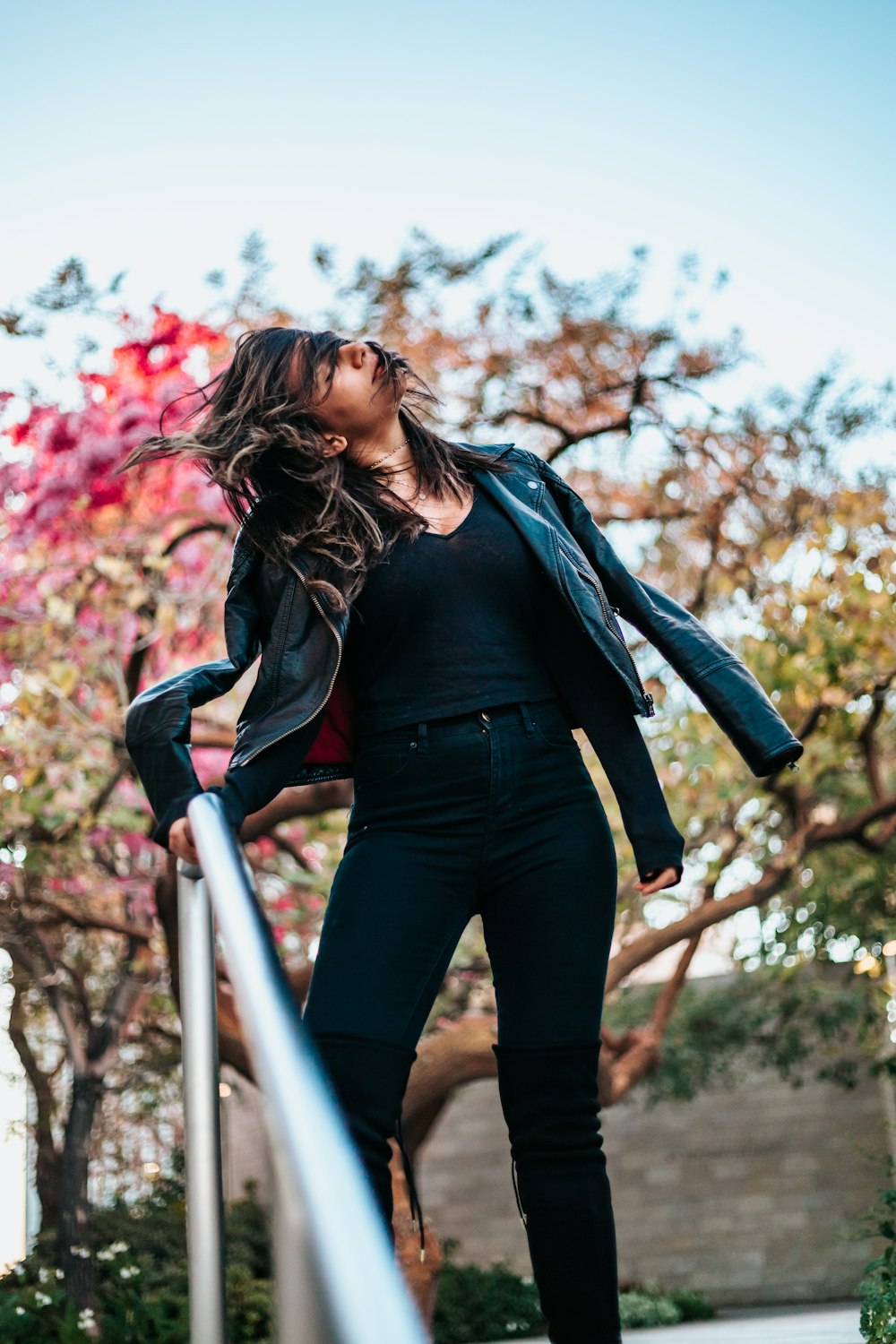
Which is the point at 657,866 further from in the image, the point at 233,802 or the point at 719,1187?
the point at 719,1187

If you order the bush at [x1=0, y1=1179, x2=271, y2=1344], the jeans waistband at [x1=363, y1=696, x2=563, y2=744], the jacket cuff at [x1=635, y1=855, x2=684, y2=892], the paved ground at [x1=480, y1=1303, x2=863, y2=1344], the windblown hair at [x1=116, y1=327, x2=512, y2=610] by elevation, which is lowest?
the paved ground at [x1=480, y1=1303, x2=863, y2=1344]

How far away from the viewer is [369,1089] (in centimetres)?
170

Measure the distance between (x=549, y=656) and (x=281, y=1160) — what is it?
1321 millimetres

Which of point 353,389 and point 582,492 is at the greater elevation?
point 582,492

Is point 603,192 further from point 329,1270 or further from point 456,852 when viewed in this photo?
point 329,1270

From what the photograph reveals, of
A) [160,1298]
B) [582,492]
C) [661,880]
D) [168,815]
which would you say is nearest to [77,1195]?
[160,1298]

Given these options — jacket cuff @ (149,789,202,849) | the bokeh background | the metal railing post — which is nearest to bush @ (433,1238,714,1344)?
the bokeh background

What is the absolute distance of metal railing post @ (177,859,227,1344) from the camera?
3.92ft

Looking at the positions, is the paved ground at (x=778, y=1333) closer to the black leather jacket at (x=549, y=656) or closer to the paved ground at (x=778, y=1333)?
the paved ground at (x=778, y=1333)

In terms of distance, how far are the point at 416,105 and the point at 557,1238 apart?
7.29 metres

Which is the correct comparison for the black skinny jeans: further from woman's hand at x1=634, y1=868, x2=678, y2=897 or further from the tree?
the tree

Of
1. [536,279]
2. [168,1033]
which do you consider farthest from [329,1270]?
[168,1033]

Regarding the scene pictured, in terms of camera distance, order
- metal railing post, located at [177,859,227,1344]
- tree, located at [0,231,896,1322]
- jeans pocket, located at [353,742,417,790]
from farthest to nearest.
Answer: tree, located at [0,231,896,1322] → jeans pocket, located at [353,742,417,790] → metal railing post, located at [177,859,227,1344]

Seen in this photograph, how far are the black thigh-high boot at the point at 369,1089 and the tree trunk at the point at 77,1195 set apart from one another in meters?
6.30
